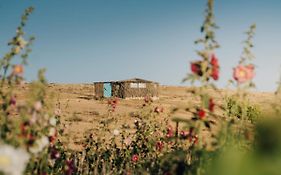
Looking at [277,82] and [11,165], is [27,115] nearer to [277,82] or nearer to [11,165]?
[11,165]

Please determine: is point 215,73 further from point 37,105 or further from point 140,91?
point 140,91

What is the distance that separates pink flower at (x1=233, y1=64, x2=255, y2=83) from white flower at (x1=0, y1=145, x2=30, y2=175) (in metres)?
2.36

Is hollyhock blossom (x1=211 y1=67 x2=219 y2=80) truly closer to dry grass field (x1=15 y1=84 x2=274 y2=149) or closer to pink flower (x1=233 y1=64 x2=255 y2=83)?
dry grass field (x1=15 y1=84 x2=274 y2=149)

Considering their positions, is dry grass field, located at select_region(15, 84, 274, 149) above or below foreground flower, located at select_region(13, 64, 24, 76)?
below

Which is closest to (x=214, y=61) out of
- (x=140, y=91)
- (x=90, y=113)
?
(x=90, y=113)

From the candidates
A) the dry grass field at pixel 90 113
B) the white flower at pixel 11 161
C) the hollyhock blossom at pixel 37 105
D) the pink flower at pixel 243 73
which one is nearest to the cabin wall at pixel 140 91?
the dry grass field at pixel 90 113

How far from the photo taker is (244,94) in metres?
3.95

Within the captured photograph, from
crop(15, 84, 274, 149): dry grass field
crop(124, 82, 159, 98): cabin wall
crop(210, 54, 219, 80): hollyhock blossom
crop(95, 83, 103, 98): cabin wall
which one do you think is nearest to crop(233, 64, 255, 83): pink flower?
crop(15, 84, 274, 149): dry grass field

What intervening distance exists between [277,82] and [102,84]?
132ft

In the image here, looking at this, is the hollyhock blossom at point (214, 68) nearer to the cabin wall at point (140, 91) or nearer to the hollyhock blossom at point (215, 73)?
the hollyhock blossom at point (215, 73)

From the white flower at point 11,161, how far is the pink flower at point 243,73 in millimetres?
2357

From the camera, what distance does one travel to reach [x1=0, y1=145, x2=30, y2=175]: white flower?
6.41 ft

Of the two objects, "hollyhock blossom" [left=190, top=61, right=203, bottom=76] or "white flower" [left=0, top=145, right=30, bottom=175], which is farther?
"hollyhock blossom" [left=190, top=61, right=203, bottom=76]

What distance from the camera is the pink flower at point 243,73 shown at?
3682 millimetres
